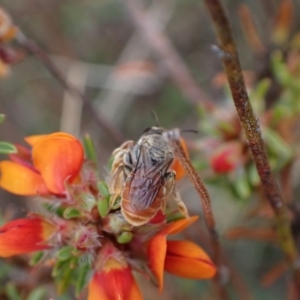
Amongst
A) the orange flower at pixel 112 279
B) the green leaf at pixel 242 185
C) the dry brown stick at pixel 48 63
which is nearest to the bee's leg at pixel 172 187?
the orange flower at pixel 112 279

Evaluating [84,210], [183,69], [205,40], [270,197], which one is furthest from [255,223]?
[84,210]

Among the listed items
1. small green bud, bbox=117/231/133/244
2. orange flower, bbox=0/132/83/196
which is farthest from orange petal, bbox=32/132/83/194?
small green bud, bbox=117/231/133/244

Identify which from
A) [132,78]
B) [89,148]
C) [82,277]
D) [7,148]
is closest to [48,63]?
[89,148]

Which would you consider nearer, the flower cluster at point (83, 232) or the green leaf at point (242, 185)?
the flower cluster at point (83, 232)

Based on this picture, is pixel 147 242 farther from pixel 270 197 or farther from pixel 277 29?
pixel 277 29

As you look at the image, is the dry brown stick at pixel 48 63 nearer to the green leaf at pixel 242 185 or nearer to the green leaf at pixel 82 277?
the green leaf at pixel 242 185

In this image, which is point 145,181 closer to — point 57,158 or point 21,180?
point 57,158

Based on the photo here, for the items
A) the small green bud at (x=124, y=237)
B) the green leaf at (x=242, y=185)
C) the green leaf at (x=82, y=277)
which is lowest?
the green leaf at (x=82, y=277)

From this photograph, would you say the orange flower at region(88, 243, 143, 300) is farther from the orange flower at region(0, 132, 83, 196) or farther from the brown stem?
the brown stem
